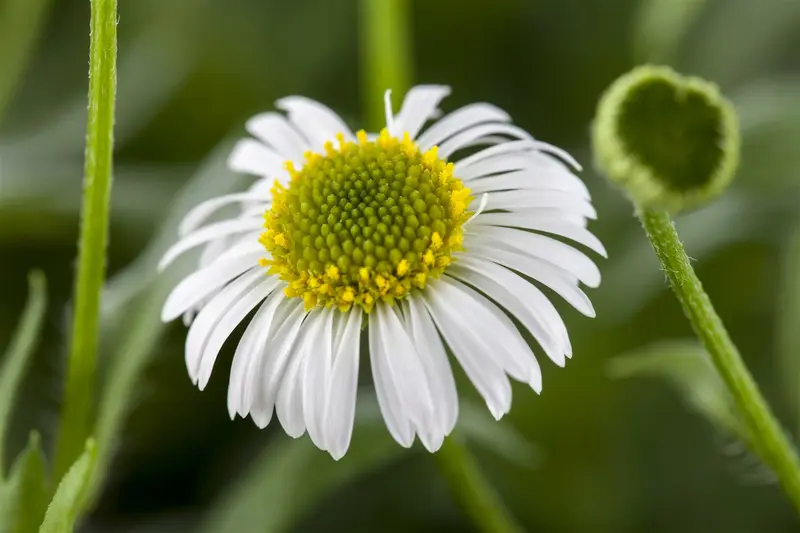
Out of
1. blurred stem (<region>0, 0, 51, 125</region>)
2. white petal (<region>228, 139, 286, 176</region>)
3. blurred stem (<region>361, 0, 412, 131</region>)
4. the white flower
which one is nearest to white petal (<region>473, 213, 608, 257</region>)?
the white flower

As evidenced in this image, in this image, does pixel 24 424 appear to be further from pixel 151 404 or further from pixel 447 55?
pixel 447 55

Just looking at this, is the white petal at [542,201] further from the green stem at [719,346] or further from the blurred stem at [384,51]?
the blurred stem at [384,51]

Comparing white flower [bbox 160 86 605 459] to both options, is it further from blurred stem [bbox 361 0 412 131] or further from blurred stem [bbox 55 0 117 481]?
blurred stem [bbox 361 0 412 131]

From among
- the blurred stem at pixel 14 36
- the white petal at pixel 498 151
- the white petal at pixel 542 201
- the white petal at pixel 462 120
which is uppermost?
the blurred stem at pixel 14 36

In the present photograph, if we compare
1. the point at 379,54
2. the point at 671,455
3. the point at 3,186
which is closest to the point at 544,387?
the point at 671,455

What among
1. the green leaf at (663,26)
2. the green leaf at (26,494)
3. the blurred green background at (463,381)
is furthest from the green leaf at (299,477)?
the green leaf at (663,26)
